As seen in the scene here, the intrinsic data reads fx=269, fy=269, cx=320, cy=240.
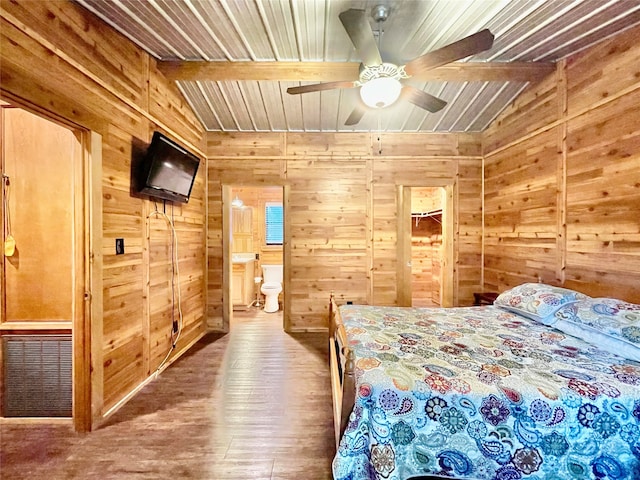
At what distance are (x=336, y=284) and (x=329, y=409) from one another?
196 centimetres

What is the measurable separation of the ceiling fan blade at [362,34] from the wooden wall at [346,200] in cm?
207

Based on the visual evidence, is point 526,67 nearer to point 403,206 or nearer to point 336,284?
point 403,206

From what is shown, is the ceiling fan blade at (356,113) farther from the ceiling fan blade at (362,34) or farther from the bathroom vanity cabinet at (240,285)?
the bathroom vanity cabinet at (240,285)

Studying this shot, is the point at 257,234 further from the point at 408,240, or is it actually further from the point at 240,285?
the point at 408,240

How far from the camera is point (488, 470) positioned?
1232 mm

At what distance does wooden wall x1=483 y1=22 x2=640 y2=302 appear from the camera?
6.79 feet

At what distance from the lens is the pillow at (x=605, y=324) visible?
1.61 m

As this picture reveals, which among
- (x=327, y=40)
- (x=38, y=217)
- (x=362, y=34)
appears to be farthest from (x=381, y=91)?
(x=38, y=217)

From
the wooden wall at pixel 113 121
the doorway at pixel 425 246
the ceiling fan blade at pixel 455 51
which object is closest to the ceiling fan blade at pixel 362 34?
the ceiling fan blade at pixel 455 51

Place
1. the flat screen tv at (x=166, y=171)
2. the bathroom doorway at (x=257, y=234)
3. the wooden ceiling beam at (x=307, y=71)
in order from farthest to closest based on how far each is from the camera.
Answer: the bathroom doorway at (x=257, y=234), the wooden ceiling beam at (x=307, y=71), the flat screen tv at (x=166, y=171)

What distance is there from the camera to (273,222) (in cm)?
582

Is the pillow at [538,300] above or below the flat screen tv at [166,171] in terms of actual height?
below

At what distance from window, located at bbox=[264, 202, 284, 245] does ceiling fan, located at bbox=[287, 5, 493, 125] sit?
363cm

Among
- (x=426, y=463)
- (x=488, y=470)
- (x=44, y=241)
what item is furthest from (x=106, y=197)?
(x=488, y=470)
